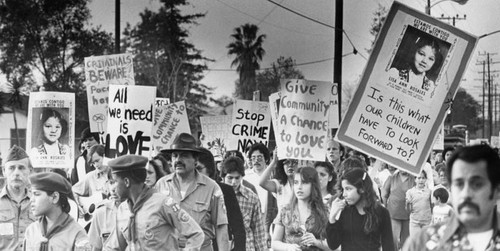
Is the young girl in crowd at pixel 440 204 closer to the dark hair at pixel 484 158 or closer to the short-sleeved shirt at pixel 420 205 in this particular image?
the short-sleeved shirt at pixel 420 205

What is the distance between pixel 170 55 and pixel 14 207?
132ft

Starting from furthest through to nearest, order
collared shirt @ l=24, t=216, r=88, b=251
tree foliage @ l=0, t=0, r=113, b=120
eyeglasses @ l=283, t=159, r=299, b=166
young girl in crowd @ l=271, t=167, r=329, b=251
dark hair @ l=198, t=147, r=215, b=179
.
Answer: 1. tree foliage @ l=0, t=0, r=113, b=120
2. eyeglasses @ l=283, t=159, r=299, b=166
3. dark hair @ l=198, t=147, r=215, b=179
4. young girl in crowd @ l=271, t=167, r=329, b=251
5. collared shirt @ l=24, t=216, r=88, b=251

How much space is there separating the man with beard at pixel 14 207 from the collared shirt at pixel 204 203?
1171 millimetres

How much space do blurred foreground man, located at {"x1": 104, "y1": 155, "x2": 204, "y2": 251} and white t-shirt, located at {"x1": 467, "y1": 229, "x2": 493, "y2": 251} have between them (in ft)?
10.7

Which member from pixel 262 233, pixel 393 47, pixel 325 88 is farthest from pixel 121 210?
pixel 325 88

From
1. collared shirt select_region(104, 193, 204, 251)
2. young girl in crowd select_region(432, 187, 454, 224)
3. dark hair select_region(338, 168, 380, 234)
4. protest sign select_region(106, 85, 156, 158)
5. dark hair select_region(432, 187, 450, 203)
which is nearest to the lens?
collared shirt select_region(104, 193, 204, 251)

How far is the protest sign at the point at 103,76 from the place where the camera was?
1638 centimetres

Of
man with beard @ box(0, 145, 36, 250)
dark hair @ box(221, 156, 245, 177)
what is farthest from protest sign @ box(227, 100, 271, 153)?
man with beard @ box(0, 145, 36, 250)

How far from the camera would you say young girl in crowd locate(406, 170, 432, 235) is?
13531 mm

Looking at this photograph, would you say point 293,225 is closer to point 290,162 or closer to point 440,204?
point 290,162

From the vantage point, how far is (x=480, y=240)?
401 centimetres

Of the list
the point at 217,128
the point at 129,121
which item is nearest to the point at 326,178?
the point at 129,121

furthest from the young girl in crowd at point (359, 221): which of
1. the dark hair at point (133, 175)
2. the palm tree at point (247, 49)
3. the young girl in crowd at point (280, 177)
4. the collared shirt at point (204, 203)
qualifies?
the palm tree at point (247, 49)

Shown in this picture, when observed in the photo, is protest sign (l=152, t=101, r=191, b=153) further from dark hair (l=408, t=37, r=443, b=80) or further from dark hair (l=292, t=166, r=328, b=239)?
dark hair (l=408, t=37, r=443, b=80)
